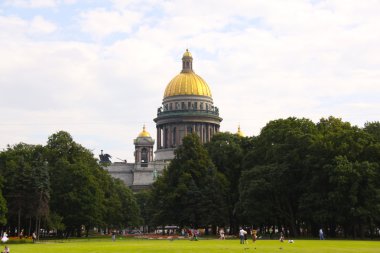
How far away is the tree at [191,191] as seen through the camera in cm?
8494

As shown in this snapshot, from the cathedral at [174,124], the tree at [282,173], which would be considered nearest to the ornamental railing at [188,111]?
the cathedral at [174,124]

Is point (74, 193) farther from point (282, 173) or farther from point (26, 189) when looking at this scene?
point (282, 173)

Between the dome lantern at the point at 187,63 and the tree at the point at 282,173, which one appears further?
the dome lantern at the point at 187,63

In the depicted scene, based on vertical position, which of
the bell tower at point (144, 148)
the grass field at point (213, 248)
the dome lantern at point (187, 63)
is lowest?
the grass field at point (213, 248)

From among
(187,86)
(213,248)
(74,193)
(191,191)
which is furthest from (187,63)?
(213,248)

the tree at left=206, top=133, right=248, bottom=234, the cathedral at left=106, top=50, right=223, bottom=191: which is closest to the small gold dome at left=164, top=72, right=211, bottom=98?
the cathedral at left=106, top=50, right=223, bottom=191

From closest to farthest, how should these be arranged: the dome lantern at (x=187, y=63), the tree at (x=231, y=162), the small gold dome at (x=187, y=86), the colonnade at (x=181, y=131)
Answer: the tree at (x=231, y=162) < the colonnade at (x=181, y=131) < the small gold dome at (x=187, y=86) < the dome lantern at (x=187, y=63)

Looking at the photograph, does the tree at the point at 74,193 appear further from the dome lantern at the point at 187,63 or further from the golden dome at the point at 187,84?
the dome lantern at the point at 187,63

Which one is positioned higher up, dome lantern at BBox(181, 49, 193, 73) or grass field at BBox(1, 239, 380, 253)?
dome lantern at BBox(181, 49, 193, 73)

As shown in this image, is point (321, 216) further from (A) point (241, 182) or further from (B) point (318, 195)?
(A) point (241, 182)

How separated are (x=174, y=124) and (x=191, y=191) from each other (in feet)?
Answer: 322

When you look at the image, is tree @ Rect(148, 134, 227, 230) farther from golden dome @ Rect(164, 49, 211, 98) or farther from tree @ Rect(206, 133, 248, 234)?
golden dome @ Rect(164, 49, 211, 98)

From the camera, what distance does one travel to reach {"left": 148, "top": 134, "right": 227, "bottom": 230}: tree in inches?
3344

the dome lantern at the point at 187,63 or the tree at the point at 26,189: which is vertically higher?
the dome lantern at the point at 187,63
